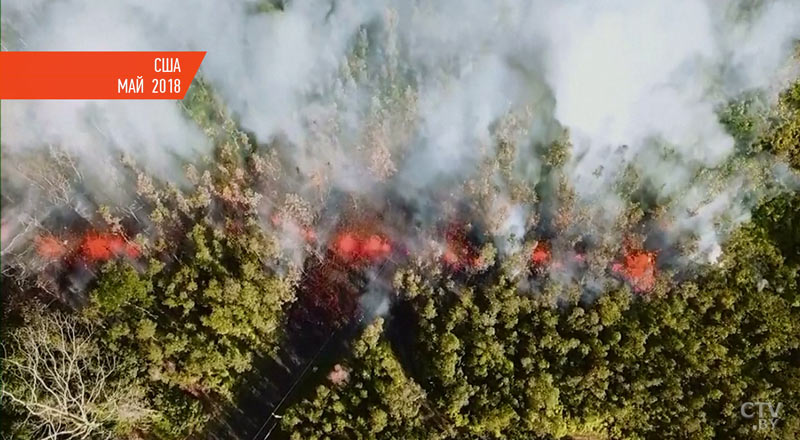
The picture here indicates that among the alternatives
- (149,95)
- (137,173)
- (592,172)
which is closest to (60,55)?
(149,95)

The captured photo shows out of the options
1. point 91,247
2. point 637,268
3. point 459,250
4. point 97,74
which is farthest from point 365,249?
point 97,74

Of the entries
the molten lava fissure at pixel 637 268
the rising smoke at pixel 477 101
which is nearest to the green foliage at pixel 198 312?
the rising smoke at pixel 477 101

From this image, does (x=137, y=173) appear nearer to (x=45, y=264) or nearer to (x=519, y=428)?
(x=45, y=264)

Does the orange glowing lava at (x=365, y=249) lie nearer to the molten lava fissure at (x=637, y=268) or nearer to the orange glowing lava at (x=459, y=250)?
the orange glowing lava at (x=459, y=250)

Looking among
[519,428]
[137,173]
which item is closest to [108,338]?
[137,173]

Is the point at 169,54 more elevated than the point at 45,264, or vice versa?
the point at 169,54

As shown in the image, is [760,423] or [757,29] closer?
[760,423]

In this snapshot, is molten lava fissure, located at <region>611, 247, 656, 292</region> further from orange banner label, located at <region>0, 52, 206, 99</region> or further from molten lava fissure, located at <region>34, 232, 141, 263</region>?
molten lava fissure, located at <region>34, 232, 141, 263</region>

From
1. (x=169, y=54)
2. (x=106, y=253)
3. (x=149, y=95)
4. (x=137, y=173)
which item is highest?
(x=169, y=54)
